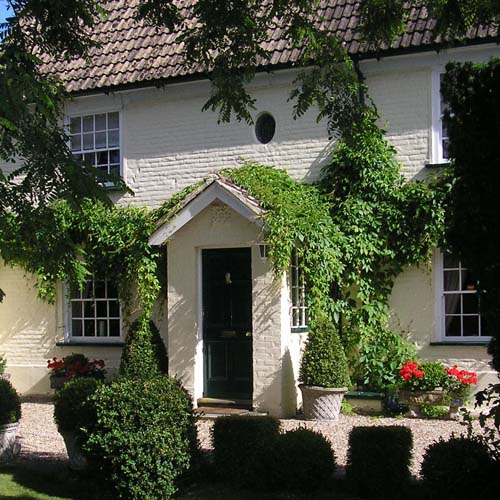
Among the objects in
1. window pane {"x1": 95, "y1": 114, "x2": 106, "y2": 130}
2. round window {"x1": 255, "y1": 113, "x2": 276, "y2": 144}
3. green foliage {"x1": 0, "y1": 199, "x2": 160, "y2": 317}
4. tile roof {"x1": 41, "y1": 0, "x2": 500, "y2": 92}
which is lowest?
green foliage {"x1": 0, "y1": 199, "x2": 160, "y2": 317}

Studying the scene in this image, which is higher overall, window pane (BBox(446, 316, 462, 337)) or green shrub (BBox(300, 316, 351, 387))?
window pane (BBox(446, 316, 462, 337))

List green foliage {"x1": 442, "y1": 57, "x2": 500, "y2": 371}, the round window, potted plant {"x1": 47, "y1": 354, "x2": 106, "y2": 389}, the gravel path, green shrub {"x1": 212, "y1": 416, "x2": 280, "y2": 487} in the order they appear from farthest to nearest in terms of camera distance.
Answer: potted plant {"x1": 47, "y1": 354, "x2": 106, "y2": 389}
the round window
the gravel path
green shrub {"x1": 212, "y1": 416, "x2": 280, "y2": 487}
green foliage {"x1": 442, "y1": 57, "x2": 500, "y2": 371}

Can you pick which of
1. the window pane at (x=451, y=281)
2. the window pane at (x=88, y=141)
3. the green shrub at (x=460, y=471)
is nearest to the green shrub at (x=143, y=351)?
the window pane at (x=88, y=141)

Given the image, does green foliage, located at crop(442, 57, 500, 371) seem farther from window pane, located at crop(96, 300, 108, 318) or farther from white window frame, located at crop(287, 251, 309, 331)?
window pane, located at crop(96, 300, 108, 318)

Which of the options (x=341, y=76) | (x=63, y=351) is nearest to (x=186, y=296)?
(x=63, y=351)

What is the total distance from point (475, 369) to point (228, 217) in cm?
466

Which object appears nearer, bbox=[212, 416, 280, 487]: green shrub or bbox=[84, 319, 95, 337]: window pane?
bbox=[212, 416, 280, 487]: green shrub

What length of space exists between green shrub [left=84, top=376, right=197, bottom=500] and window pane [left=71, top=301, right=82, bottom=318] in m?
8.16

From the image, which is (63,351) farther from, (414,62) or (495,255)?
(495,255)

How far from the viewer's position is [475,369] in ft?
41.9

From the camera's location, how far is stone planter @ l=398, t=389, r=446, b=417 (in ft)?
39.9

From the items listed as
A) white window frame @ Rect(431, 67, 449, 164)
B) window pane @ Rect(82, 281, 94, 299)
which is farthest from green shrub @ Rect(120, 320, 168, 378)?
white window frame @ Rect(431, 67, 449, 164)

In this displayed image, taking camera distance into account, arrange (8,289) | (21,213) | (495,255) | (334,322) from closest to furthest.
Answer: (495,255), (21,213), (334,322), (8,289)

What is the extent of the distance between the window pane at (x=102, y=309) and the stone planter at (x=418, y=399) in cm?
620
